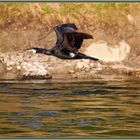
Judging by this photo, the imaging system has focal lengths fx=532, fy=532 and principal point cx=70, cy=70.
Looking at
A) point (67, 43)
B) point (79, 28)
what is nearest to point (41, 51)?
point (67, 43)

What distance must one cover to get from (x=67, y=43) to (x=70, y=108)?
2.96 feet

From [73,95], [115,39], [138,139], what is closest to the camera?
[138,139]

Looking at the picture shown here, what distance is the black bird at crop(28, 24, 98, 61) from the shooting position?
19.5ft

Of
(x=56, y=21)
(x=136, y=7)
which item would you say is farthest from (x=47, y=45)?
(x=136, y=7)

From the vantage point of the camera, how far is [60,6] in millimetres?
5898

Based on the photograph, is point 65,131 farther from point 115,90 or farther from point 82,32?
point 82,32

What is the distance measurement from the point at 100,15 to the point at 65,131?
1.49 meters

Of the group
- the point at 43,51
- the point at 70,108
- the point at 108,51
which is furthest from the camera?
the point at 108,51

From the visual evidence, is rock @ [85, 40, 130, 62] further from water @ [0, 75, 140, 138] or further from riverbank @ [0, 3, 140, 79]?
water @ [0, 75, 140, 138]

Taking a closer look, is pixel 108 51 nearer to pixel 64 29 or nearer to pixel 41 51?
pixel 64 29

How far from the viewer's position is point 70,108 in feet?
18.2

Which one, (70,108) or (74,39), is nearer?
(70,108)

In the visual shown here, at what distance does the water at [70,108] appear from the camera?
529 centimetres

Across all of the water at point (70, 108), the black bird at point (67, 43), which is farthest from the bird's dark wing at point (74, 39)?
the water at point (70, 108)
